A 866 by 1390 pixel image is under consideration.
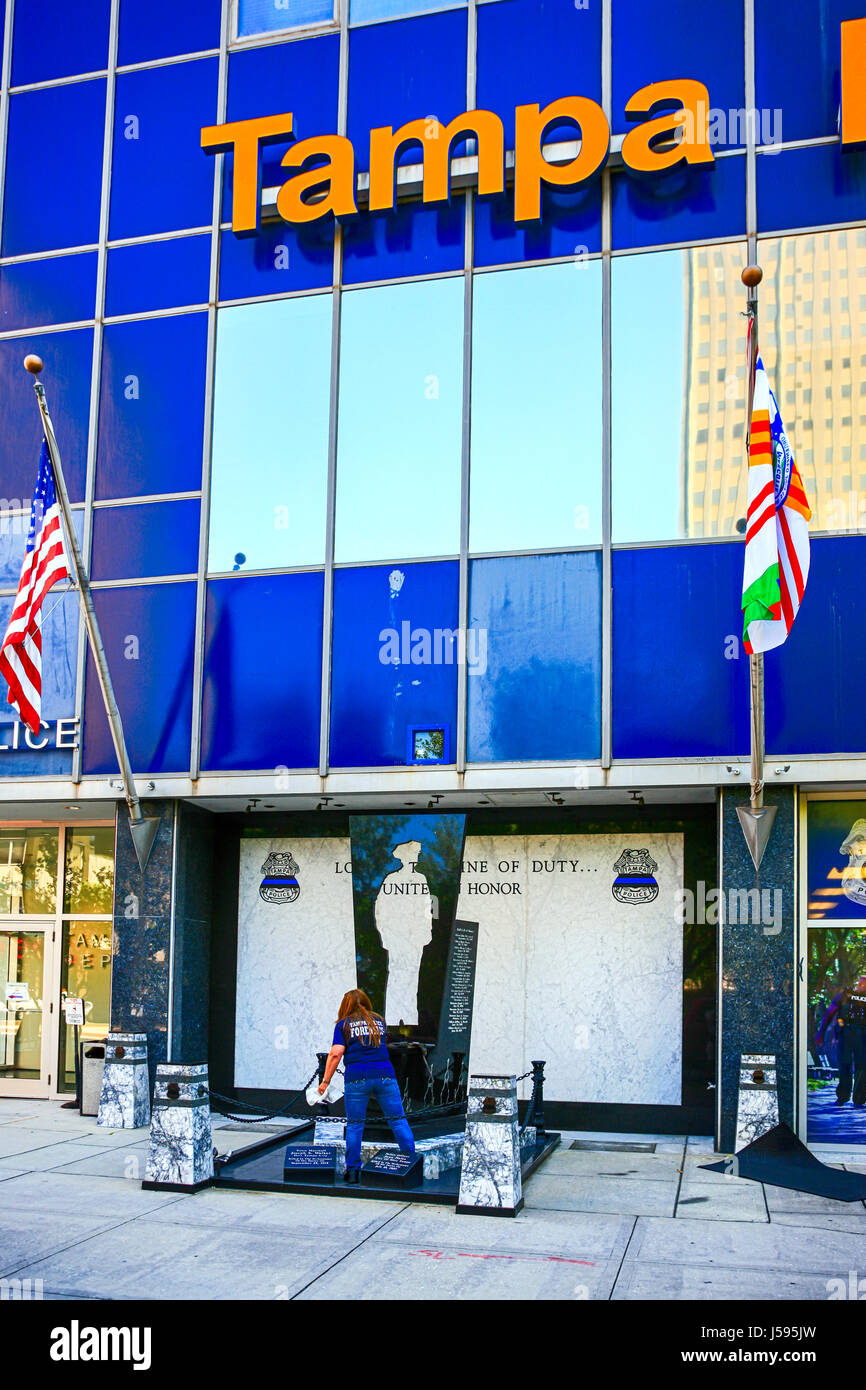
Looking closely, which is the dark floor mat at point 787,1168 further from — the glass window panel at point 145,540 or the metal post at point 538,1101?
the glass window panel at point 145,540

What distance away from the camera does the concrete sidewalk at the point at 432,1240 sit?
8.55 m

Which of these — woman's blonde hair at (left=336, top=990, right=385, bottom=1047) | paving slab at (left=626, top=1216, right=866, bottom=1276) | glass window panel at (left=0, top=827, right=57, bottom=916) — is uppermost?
glass window panel at (left=0, top=827, right=57, bottom=916)

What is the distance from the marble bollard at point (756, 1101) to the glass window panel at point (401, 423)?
6.72 meters

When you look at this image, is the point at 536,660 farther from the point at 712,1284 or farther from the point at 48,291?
the point at 48,291

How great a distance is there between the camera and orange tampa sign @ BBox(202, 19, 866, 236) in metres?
15.0

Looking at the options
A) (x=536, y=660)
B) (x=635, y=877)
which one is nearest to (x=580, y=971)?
(x=635, y=877)

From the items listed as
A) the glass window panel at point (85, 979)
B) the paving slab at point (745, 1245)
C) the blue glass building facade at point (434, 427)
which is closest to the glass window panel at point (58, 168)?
the blue glass building facade at point (434, 427)

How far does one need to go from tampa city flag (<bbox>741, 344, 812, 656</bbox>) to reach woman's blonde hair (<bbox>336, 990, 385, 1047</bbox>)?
484cm

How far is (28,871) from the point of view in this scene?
18.6m

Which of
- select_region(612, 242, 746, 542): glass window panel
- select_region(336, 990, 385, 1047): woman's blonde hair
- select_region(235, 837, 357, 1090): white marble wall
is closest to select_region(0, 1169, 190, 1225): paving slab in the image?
select_region(336, 990, 385, 1047): woman's blonde hair

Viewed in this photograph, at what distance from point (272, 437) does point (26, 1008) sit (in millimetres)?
A: 8728

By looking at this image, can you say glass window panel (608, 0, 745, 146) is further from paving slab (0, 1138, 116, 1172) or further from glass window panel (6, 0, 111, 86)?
paving slab (0, 1138, 116, 1172)
